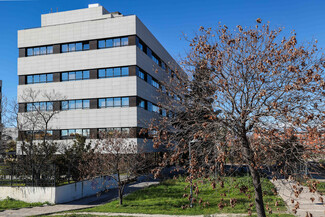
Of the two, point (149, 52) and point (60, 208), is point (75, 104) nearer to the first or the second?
point (149, 52)

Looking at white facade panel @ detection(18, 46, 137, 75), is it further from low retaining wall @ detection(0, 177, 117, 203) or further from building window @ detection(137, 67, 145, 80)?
low retaining wall @ detection(0, 177, 117, 203)

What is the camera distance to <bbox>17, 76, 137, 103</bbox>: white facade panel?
108ft

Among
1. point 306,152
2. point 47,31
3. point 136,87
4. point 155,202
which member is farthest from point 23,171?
point 47,31

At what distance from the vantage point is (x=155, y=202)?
1778 cm

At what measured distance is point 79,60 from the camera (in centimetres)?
3497

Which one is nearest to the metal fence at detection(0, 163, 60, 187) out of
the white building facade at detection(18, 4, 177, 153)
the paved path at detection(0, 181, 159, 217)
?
the paved path at detection(0, 181, 159, 217)

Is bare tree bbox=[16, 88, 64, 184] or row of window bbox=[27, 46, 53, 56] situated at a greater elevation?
row of window bbox=[27, 46, 53, 56]

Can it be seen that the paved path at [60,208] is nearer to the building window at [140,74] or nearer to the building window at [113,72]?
the building window at [113,72]

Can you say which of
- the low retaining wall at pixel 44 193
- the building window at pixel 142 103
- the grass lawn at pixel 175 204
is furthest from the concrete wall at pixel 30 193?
the building window at pixel 142 103

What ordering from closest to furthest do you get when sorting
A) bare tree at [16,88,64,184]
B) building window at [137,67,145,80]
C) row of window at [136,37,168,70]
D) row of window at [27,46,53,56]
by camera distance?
1. bare tree at [16,88,64,184]
2. building window at [137,67,145,80]
3. row of window at [136,37,168,70]
4. row of window at [27,46,53,56]

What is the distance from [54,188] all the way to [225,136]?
13.6m

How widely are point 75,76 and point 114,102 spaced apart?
574cm

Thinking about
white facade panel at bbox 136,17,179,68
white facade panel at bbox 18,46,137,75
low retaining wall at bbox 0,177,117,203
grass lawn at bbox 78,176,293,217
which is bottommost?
grass lawn at bbox 78,176,293,217

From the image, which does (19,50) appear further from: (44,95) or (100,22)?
(100,22)
